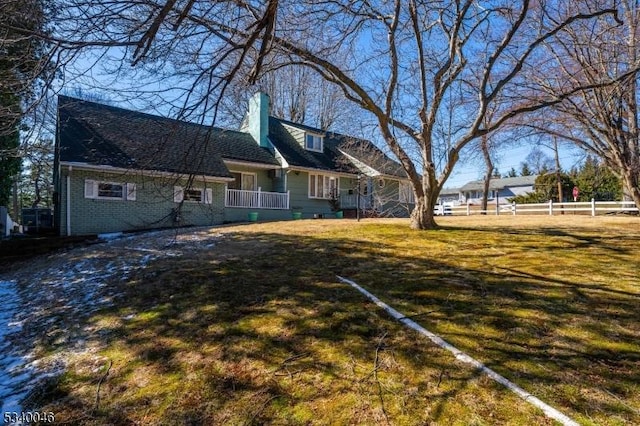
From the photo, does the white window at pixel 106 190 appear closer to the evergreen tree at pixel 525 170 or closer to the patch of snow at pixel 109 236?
the patch of snow at pixel 109 236

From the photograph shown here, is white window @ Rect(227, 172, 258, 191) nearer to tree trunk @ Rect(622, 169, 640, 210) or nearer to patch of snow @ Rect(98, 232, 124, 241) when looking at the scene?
patch of snow @ Rect(98, 232, 124, 241)

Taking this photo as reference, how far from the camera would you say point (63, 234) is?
487 inches

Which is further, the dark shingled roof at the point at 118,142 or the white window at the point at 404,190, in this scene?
the white window at the point at 404,190

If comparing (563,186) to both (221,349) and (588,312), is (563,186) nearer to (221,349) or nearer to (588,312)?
(588,312)

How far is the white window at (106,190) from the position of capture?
1277 cm

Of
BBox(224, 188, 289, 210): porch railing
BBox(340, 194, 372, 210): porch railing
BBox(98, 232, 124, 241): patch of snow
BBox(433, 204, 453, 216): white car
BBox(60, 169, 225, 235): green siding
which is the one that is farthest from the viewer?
BBox(433, 204, 453, 216): white car

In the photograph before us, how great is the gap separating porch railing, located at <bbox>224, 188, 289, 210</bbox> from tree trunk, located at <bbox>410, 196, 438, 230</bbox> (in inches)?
378

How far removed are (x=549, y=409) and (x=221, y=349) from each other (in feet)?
10.2

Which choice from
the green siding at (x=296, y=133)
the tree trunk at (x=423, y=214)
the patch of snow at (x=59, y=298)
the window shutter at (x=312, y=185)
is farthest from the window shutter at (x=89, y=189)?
the green siding at (x=296, y=133)

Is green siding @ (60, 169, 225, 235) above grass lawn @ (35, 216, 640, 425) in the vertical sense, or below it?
above

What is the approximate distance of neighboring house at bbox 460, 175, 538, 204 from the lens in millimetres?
52156

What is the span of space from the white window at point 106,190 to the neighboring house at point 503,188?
4398 cm

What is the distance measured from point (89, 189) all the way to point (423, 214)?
438 inches

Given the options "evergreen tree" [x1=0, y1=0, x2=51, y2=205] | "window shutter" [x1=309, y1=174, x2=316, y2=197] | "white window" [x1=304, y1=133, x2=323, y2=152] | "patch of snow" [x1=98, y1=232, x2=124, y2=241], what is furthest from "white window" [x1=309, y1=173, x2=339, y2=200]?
"evergreen tree" [x1=0, y1=0, x2=51, y2=205]
